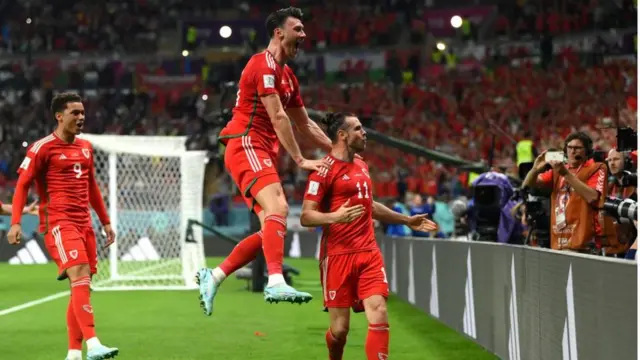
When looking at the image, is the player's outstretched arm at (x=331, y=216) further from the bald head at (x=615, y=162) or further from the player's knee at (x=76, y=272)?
the bald head at (x=615, y=162)

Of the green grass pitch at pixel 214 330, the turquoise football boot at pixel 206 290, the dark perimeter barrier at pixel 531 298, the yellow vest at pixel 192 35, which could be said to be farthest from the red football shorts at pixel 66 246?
the yellow vest at pixel 192 35

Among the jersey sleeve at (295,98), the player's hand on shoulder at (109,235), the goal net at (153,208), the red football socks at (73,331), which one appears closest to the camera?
the jersey sleeve at (295,98)

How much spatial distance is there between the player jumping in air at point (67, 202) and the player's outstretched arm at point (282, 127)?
2.31 m

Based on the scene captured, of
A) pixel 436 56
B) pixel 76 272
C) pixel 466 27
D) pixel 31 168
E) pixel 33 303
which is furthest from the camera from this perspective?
pixel 466 27

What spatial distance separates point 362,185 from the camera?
773 cm

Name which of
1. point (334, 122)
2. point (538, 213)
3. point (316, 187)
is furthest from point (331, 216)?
point (538, 213)

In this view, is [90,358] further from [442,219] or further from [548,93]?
[548,93]

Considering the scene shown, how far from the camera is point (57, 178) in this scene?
8773 millimetres

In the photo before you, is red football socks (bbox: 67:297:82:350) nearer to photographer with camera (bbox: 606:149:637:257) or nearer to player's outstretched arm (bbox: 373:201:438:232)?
player's outstretched arm (bbox: 373:201:438:232)

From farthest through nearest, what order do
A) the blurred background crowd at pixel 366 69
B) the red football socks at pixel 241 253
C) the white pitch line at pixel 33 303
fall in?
the blurred background crowd at pixel 366 69, the white pitch line at pixel 33 303, the red football socks at pixel 241 253

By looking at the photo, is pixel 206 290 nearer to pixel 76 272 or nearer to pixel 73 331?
pixel 76 272

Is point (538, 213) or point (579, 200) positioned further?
point (538, 213)

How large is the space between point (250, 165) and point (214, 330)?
20.1 feet

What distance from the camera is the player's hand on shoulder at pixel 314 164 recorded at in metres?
6.82
